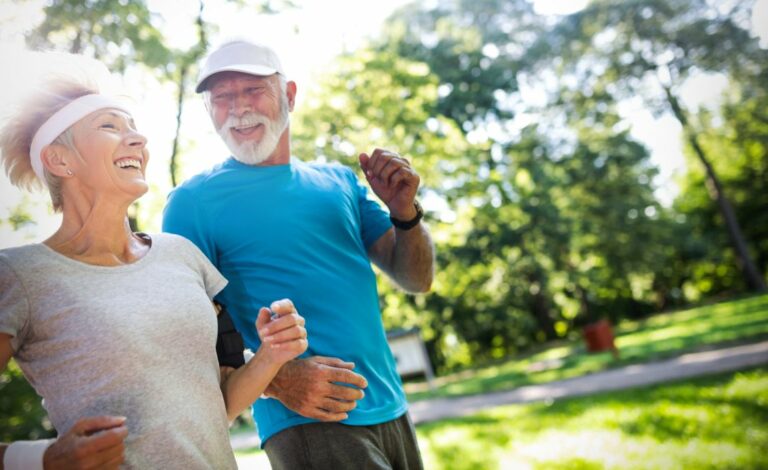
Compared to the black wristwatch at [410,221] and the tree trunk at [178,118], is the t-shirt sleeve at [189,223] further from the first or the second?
the tree trunk at [178,118]

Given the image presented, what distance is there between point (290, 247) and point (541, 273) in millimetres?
15858

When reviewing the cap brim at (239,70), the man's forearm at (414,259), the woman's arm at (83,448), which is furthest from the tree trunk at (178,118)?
the woman's arm at (83,448)

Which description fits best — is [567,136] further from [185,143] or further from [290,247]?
[290,247]

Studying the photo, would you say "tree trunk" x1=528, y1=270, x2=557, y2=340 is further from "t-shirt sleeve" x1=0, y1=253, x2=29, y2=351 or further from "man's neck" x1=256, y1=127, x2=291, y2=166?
"t-shirt sleeve" x1=0, y1=253, x2=29, y2=351

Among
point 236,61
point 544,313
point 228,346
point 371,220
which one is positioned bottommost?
point 544,313

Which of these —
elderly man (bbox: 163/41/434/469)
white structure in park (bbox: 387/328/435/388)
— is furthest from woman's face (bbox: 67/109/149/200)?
white structure in park (bbox: 387/328/435/388)

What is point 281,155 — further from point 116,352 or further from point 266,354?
point 116,352

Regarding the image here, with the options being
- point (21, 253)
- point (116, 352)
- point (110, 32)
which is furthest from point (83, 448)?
point (110, 32)

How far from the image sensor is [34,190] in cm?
131

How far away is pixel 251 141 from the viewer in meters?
1.75

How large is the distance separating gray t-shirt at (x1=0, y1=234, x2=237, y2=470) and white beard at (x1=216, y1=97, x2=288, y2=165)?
0.58 meters

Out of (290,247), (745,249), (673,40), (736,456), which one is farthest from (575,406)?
(745,249)

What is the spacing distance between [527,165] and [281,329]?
561 inches

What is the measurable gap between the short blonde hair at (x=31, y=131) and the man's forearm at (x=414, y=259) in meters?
0.97
